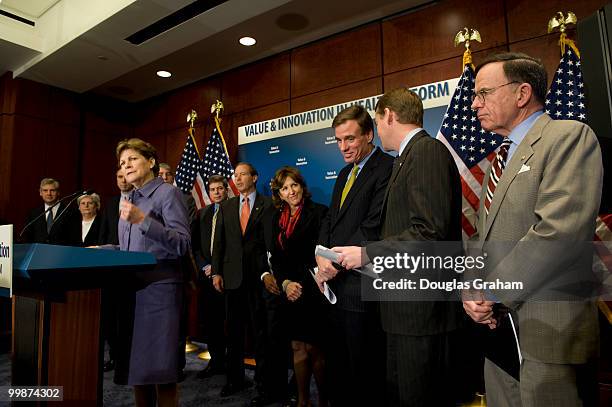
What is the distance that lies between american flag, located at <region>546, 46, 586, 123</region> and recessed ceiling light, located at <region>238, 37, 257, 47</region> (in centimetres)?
294

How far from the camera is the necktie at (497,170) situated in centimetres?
132

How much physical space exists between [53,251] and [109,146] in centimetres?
526

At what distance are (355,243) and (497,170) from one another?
2.16 feet

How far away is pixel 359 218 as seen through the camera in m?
1.80

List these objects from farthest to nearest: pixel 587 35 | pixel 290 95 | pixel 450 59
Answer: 1. pixel 290 95
2. pixel 450 59
3. pixel 587 35

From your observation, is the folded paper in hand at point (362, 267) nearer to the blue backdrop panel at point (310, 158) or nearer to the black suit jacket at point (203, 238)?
the blue backdrop panel at point (310, 158)

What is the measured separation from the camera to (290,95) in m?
4.44

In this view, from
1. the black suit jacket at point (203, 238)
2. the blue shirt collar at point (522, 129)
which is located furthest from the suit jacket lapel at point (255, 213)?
the blue shirt collar at point (522, 129)

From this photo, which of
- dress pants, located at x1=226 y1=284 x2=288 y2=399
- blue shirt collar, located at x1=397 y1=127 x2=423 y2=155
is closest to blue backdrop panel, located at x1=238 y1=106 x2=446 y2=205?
dress pants, located at x1=226 y1=284 x2=288 y2=399

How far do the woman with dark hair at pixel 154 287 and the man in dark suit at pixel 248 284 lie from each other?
984mm

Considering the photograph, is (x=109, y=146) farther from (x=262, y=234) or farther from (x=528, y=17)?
(x=528, y=17)

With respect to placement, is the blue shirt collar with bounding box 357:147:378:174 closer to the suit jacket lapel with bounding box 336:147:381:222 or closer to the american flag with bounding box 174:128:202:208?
the suit jacket lapel with bounding box 336:147:381:222

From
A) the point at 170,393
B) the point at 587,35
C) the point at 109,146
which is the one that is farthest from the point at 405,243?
the point at 109,146

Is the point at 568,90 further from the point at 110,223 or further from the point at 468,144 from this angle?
the point at 110,223
